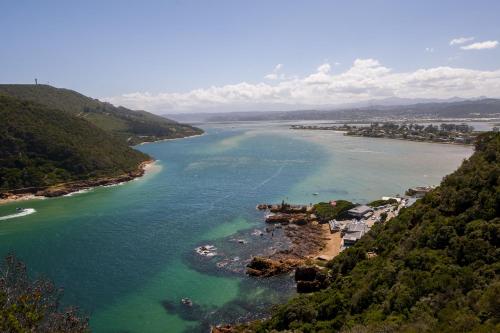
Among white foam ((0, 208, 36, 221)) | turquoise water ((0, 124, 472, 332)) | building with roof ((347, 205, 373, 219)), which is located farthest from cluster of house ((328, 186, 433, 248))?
white foam ((0, 208, 36, 221))

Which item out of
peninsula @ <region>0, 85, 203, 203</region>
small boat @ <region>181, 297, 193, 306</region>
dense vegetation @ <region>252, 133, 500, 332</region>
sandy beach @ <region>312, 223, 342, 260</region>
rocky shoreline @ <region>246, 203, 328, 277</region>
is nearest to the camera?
dense vegetation @ <region>252, 133, 500, 332</region>

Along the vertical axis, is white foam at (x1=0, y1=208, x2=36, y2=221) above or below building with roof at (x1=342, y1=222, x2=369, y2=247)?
above

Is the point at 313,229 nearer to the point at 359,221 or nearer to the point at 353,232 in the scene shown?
the point at 359,221

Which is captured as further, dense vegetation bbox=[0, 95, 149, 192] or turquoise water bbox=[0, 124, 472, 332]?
dense vegetation bbox=[0, 95, 149, 192]

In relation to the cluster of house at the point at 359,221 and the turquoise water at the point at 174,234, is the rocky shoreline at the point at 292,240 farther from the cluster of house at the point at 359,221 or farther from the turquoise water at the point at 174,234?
the cluster of house at the point at 359,221

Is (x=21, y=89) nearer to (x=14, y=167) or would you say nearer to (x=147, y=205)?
(x=14, y=167)

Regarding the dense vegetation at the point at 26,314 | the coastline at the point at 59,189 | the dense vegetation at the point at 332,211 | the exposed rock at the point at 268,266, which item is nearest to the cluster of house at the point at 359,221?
the dense vegetation at the point at 332,211

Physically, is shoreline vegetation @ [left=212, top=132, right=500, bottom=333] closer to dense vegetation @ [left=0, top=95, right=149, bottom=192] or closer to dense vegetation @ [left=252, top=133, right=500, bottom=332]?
dense vegetation @ [left=252, top=133, right=500, bottom=332]
